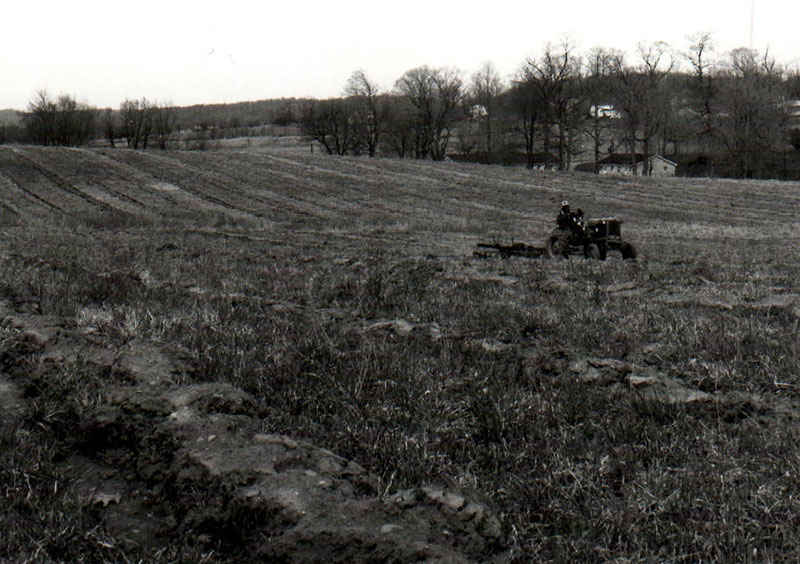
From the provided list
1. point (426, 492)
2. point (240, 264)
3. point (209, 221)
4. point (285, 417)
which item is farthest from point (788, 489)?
point (209, 221)

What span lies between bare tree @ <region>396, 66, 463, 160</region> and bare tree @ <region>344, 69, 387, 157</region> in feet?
11.3

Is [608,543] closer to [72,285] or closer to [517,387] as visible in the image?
[517,387]

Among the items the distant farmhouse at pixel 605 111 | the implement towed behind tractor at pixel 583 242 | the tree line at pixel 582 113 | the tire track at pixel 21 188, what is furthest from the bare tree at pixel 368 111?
the implement towed behind tractor at pixel 583 242

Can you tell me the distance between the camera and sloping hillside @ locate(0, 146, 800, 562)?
3.05 m

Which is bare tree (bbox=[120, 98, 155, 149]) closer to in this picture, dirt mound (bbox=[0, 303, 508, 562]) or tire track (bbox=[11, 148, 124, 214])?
tire track (bbox=[11, 148, 124, 214])

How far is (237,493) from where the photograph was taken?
10.6ft

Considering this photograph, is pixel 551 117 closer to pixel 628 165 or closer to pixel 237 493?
pixel 628 165

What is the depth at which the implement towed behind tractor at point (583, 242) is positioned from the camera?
15.4 meters

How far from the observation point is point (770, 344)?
19.3ft

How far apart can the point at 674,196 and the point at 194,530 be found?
43612 mm

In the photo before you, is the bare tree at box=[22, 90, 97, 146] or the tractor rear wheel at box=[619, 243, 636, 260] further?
the bare tree at box=[22, 90, 97, 146]

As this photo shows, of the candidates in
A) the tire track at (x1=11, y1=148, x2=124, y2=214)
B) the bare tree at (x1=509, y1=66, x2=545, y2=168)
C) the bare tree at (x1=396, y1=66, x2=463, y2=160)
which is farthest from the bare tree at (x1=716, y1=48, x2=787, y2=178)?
the tire track at (x1=11, y1=148, x2=124, y2=214)

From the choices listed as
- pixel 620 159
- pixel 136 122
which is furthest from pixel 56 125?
pixel 620 159

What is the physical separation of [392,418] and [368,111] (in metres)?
88.5
